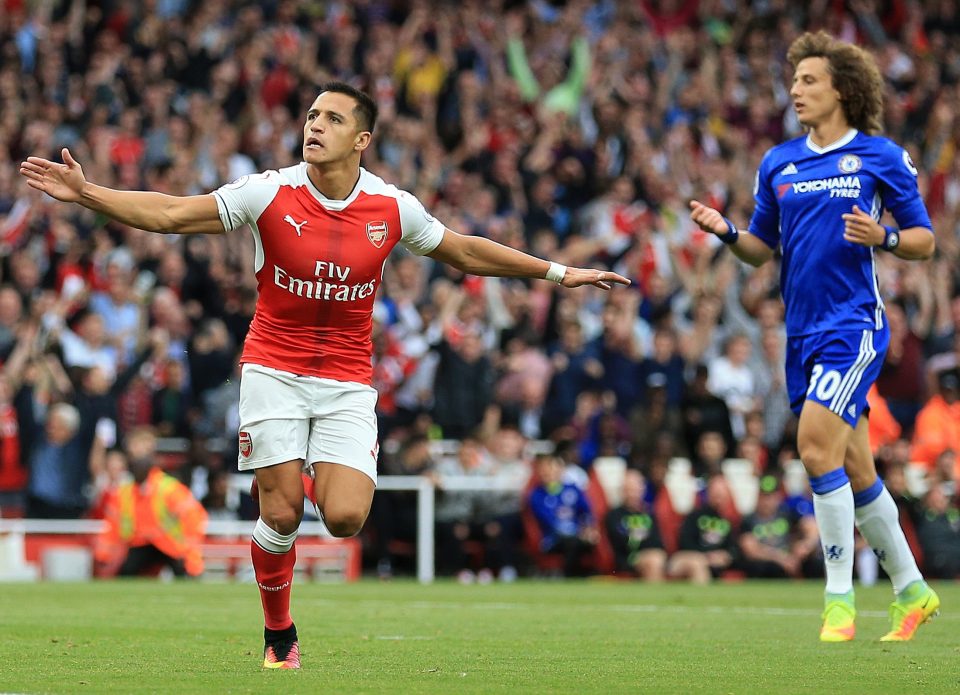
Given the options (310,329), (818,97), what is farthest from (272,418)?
(818,97)

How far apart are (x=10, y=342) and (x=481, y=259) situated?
10592 mm

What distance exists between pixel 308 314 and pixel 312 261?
0.83ft

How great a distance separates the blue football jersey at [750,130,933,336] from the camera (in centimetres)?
884

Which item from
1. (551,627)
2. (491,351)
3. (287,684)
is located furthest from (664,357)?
(287,684)

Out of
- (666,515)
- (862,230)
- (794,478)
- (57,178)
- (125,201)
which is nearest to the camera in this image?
(57,178)

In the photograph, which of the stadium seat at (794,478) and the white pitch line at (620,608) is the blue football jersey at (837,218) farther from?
the stadium seat at (794,478)

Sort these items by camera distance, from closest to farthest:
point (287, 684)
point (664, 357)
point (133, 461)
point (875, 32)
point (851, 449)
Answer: point (287, 684) < point (851, 449) < point (133, 461) < point (664, 357) < point (875, 32)

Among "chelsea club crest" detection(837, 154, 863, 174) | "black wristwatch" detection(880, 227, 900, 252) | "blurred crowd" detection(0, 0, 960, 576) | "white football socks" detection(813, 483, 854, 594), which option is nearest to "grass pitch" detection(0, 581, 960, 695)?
"white football socks" detection(813, 483, 854, 594)

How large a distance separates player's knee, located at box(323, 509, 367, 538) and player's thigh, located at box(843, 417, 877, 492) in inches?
112

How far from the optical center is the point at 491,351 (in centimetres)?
1900

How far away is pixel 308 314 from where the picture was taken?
7.62 meters

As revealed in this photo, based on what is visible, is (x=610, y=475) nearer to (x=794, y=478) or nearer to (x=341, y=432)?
(x=794, y=478)

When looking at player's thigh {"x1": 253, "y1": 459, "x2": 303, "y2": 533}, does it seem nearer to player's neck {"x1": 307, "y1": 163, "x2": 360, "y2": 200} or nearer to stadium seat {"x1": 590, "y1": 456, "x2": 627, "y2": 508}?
player's neck {"x1": 307, "y1": 163, "x2": 360, "y2": 200}

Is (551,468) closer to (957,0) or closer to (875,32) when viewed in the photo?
(875,32)
